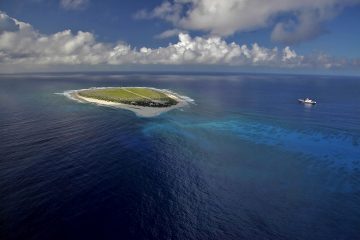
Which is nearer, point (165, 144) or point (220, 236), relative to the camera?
point (220, 236)

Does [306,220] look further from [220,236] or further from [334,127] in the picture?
[334,127]

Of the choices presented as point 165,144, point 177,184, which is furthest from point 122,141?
point 177,184

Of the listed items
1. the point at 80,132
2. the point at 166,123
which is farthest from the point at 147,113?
the point at 80,132

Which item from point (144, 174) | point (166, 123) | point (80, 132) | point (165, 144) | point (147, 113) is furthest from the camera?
point (147, 113)

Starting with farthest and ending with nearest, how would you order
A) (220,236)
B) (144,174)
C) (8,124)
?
(8,124), (144,174), (220,236)

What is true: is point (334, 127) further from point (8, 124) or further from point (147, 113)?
point (8, 124)

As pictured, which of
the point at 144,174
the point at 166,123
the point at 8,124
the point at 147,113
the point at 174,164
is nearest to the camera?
the point at 144,174
